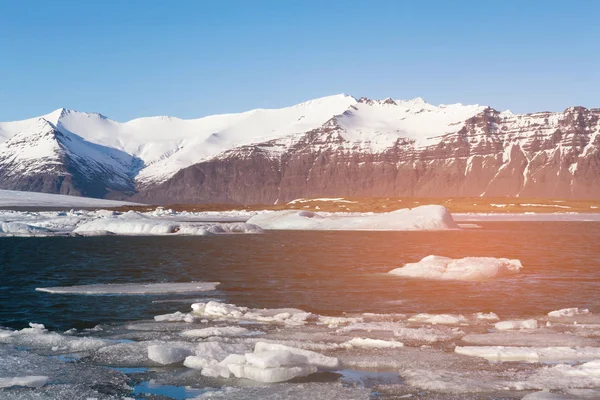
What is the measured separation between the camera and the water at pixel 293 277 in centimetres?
2230

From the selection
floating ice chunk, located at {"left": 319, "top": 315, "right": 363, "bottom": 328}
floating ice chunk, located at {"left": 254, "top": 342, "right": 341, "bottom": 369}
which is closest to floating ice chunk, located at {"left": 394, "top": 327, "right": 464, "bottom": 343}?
floating ice chunk, located at {"left": 319, "top": 315, "right": 363, "bottom": 328}

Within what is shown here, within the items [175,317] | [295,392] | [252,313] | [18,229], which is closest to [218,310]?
[252,313]

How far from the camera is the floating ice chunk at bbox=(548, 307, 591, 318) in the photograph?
65.9 feet

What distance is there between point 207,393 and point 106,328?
694 centimetres

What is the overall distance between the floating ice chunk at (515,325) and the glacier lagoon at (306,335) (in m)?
0.03

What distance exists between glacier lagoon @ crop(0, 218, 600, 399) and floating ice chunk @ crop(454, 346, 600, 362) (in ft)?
0.11

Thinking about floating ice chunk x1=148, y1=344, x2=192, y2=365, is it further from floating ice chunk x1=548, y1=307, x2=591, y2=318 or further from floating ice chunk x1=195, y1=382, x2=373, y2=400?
floating ice chunk x1=548, y1=307, x2=591, y2=318

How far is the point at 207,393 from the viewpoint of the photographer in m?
12.7

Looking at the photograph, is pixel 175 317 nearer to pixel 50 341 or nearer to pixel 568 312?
pixel 50 341

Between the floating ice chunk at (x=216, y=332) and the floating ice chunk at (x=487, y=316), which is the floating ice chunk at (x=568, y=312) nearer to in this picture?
the floating ice chunk at (x=487, y=316)

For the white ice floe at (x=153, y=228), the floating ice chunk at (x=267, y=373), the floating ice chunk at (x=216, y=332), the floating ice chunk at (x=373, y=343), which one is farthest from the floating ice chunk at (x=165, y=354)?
the white ice floe at (x=153, y=228)

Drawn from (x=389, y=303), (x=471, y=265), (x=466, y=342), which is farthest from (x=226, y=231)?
(x=466, y=342)

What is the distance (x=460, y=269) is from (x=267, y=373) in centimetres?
1786

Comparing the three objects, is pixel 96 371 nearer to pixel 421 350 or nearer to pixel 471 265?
pixel 421 350
